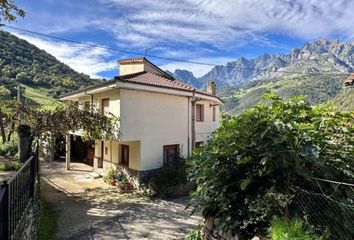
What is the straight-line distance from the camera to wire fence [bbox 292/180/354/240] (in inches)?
202

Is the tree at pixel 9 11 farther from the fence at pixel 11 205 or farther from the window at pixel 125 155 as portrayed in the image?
the window at pixel 125 155

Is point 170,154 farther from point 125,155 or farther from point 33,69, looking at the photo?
point 33,69

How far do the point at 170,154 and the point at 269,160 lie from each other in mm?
14872

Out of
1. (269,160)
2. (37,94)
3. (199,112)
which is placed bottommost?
(269,160)

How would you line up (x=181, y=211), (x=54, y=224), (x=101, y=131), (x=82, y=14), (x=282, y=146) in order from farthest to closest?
(x=101, y=131)
(x=82, y=14)
(x=181, y=211)
(x=54, y=224)
(x=282, y=146)

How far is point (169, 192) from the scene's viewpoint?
17172 mm

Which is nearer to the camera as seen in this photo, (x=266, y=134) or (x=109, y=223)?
(x=266, y=134)

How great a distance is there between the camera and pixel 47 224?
11992 millimetres

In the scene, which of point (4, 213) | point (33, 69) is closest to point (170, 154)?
point (4, 213)

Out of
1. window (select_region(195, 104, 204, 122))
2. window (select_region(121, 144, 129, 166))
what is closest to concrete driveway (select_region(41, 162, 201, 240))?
window (select_region(121, 144, 129, 166))

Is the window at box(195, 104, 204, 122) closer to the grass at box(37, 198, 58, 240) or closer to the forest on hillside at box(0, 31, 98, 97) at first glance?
the grass at box(37, 198, 58, 240)

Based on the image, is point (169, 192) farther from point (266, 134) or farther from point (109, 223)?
point (266, 134)

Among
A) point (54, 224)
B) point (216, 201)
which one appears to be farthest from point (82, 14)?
point (216, 201)

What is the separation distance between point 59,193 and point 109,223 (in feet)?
20.5
